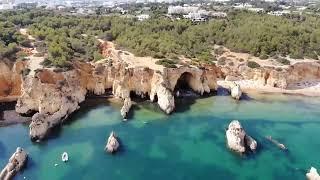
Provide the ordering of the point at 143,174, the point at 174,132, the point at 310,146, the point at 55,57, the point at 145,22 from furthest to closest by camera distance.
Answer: the point at 145,22 < the point at 55,57 < the point at 174,132 < the point at 310,146 < the point at 143,174

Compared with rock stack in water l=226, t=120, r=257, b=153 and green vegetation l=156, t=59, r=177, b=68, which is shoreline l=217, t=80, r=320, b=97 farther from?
rock stack in water l=226, t=120, r=257, b=153

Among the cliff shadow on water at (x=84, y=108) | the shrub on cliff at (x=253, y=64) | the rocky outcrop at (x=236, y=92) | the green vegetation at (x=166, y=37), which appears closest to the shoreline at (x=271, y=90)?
the shrub on cliff at (x=253, y=64)

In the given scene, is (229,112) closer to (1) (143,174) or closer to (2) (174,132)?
(2) (174,132)

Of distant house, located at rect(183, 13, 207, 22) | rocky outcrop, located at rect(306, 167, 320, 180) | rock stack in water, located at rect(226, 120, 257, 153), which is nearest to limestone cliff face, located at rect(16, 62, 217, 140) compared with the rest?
rock stack in water, located at rect(226, 120, 257, 153)

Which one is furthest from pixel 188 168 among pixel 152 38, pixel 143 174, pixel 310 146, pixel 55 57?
pixel 152 38

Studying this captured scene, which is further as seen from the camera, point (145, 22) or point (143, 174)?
point (145, 22)

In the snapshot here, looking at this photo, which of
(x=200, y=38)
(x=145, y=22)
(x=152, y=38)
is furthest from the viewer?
(x=145, y=22)

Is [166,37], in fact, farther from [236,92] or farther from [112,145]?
[112,145]
